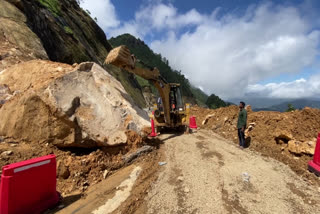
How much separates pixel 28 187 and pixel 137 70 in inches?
191

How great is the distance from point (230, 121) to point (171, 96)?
145 inches

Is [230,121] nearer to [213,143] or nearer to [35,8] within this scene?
[213,143]

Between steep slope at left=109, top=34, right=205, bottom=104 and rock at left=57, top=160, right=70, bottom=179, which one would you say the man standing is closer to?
rock at left=57, top=160, right=70, bottom=179

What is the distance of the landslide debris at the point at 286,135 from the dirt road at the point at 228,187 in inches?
23.7

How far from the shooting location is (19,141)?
167 inches

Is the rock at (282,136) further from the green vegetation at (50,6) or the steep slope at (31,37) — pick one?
the green vegetation at (50,6)

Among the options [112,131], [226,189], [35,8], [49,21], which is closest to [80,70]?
[112,131]

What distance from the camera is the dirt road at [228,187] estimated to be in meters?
3.27

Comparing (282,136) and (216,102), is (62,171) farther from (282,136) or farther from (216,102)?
(216,102)

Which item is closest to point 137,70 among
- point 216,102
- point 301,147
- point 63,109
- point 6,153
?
point 63,109

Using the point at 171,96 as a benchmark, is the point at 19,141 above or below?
below

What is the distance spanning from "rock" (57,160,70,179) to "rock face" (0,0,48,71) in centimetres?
526

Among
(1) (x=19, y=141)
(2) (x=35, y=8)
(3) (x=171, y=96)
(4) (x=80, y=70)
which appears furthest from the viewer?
(2) (x=35, y=8)

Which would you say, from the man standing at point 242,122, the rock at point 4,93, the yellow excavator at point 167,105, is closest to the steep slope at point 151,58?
the yellow excavator at point 167,105
